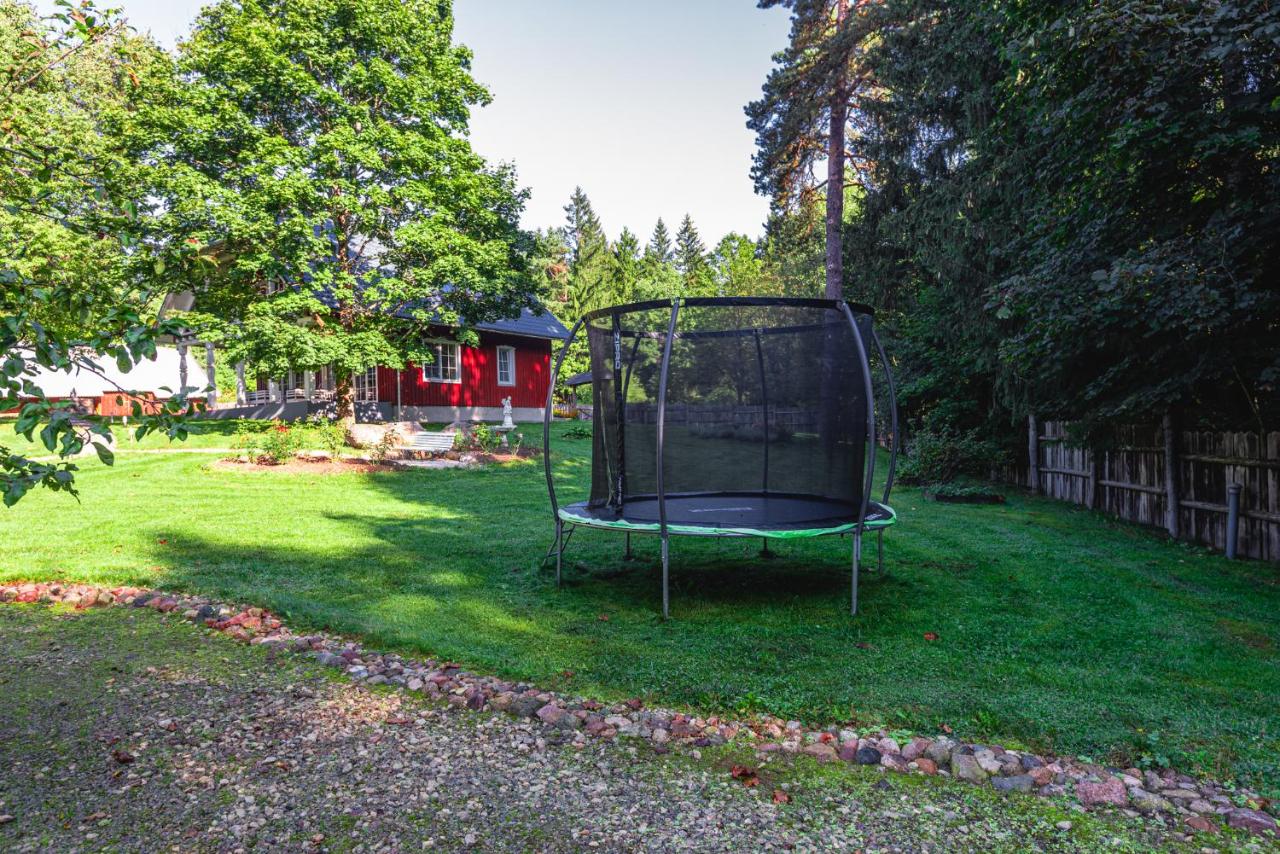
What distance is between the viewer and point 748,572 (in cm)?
580

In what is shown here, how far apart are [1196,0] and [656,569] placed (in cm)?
498

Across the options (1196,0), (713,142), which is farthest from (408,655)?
(713,142)

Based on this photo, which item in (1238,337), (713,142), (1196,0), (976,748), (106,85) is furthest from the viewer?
(713,142)

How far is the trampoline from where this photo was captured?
17.9 feet

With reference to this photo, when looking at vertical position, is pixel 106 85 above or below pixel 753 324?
above

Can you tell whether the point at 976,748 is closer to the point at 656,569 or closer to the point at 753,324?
the point at 656,569

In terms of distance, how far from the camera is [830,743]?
285 centimetres

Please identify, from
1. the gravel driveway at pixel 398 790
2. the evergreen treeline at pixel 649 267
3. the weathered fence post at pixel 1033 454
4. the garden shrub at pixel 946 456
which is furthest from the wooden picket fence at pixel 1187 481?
the evergreen treeline at pixel 649 267

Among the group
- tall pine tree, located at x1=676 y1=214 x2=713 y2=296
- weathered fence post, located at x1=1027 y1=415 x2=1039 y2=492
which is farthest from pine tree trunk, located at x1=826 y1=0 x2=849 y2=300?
tall pine tree, located at x1=676 y1=214 x2=713 y2=296

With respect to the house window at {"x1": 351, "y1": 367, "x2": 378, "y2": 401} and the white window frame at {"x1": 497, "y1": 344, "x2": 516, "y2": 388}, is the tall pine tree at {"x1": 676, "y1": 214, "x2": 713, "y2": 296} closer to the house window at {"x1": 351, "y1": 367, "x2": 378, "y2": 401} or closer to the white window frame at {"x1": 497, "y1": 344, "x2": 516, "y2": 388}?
the white window frame at {"x1": 497, "y1": 344, "x2": 516, "y2": 388}

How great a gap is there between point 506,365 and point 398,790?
20.7 m

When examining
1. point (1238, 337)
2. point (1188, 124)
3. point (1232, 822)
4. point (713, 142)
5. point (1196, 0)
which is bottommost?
point (1232, 822)

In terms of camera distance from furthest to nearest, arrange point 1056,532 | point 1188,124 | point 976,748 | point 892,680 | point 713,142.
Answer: point 713,142, point 1056,532, point 1188,124, point 892,680, point 976,748

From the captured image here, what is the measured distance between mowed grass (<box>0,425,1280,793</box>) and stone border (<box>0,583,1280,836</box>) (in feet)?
0.49
